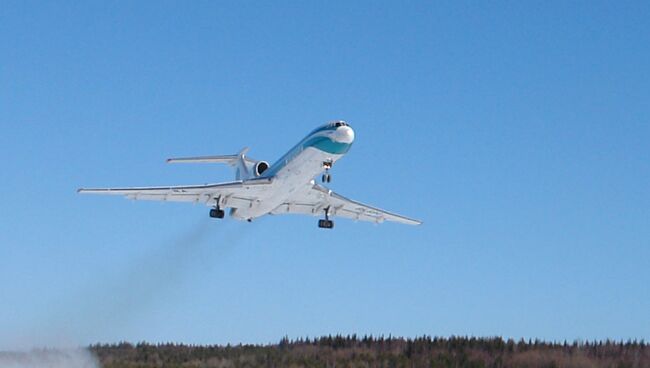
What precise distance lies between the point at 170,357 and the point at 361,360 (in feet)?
39.1

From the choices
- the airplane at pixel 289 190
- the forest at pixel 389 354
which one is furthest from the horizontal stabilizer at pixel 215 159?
the forest at pixel 389 354

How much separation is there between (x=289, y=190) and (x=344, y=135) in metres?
6.72

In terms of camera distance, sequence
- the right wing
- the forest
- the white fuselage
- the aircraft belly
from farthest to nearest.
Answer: the right wing, the aircraft belly, the white fuselage, the forest

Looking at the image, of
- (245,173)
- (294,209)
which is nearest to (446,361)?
(294,209)

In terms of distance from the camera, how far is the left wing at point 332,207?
240 feet

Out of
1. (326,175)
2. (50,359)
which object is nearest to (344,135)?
(326,175)

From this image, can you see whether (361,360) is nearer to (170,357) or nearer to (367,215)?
(170,357)

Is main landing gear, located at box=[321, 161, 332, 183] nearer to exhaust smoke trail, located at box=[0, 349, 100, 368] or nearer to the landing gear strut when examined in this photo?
the landing gear strut

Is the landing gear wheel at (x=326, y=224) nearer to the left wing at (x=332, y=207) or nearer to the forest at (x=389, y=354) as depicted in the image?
A: the left wing at (x=332, y=207)

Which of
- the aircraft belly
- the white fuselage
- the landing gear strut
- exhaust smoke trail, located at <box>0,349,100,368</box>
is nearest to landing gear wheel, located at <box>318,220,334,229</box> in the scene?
the aircraft belly

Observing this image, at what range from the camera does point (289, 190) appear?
68.0m

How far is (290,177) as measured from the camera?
2623 inches

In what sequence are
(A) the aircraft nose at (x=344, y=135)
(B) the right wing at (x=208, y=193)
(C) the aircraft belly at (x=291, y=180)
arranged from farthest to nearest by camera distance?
(B) the right wing at (x=208, y=193) < (C) the aircraft belly at (x=291, y=180) < (A) the aircraft nose at (x=344, y=135)

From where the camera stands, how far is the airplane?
64.1 metres
